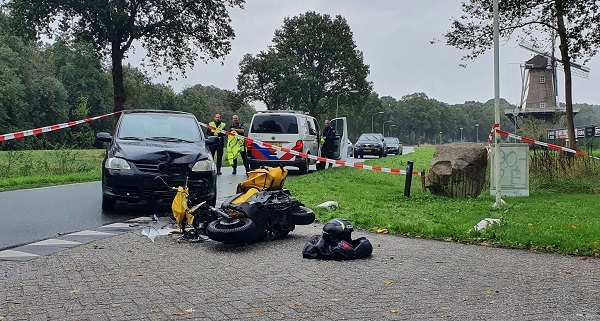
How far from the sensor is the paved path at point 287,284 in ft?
15.7

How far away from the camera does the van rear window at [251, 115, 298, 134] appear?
20.7 m

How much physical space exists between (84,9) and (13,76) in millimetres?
38193

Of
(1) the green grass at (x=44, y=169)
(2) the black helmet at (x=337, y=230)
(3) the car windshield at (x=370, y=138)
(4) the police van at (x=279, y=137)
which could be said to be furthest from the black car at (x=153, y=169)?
(3) the car windshield at (x=370, y=138)

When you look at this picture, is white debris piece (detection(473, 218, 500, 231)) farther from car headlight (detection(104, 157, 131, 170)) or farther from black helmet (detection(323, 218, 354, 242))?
car headlight (detection(104, 157, 131, 170))

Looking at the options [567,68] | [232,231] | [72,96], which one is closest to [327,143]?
[567,68]

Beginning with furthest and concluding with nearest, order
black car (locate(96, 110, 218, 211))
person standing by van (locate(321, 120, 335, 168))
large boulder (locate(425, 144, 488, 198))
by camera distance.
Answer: person standing by van (locate(321, 120, 335, 168)), large boulder (locate(425, 144, 488, 198)), black car (locate(96, 110, 218, 211))

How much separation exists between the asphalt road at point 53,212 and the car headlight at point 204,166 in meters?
1.11

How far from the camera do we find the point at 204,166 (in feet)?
33.7

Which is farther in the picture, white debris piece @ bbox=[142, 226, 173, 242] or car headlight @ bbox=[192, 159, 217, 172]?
car headlight @ bbox=[192, 159, 217, 172]

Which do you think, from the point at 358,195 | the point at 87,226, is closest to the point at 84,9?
the point at 358,195

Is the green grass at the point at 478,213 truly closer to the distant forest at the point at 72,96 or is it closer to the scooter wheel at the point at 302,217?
the scooter wheel at the point at 302,217

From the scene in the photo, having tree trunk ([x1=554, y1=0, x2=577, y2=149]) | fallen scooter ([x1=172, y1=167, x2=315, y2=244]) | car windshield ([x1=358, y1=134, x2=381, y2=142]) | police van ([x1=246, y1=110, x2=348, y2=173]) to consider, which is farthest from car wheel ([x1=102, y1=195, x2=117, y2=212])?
car windshield ([x1=358, y1=134, x2=381, y2=142])

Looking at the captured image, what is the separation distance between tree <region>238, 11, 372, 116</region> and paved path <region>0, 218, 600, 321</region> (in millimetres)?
54154

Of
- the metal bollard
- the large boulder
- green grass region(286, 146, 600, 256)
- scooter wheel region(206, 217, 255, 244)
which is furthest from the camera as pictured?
the metal bollard
